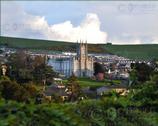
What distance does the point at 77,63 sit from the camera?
136 m

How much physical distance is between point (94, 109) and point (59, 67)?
422 ft

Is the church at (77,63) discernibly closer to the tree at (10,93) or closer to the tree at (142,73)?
the tree at (10,93)

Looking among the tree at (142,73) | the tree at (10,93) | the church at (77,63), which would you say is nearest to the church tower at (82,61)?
the church at (77,63)

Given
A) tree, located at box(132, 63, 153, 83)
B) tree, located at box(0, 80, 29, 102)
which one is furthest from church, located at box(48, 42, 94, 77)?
tree, located at box(132, 63, 153, 83)

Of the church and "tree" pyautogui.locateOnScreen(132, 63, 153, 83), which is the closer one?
"tree" pyautogui.locateOnScreen(132, 63, 153, 83)

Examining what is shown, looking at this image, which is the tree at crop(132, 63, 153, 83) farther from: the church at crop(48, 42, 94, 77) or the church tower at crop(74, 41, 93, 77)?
the church at crop(48, 42, 94, 77)

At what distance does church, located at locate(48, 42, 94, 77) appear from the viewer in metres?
128

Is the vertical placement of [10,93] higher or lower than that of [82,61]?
higher

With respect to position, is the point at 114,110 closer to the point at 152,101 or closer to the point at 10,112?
the point at 152,101

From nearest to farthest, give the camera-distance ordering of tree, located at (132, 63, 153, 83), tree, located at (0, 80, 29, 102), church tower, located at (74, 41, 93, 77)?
tree, located at (0, 80, 29, 102), tree, located at (132, 63, 153, 83), church tower, located at (74, 41, 93, 77)

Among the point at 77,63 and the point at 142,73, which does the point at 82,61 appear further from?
the point at 142,73

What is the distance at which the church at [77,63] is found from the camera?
128 metres

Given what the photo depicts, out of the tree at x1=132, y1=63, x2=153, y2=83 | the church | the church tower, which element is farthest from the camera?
the church

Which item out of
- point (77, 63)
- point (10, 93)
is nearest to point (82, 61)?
point (77, 63)
